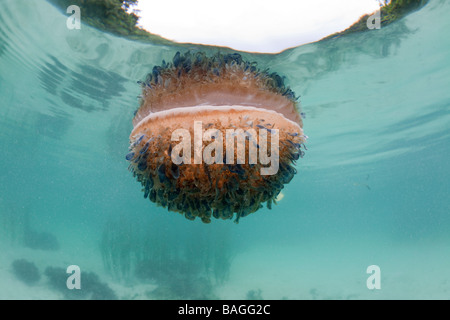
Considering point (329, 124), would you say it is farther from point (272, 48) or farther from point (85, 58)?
point (85, 58)

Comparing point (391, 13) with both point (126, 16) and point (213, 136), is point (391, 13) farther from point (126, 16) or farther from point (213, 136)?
point (213, 136)

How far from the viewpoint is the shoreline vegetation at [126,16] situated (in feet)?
25.4

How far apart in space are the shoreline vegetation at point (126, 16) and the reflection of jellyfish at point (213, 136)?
19.4ft

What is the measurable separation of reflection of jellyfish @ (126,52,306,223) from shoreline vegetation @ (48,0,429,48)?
5.90 metres

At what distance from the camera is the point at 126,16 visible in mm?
8188

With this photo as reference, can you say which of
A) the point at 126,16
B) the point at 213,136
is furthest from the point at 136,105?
the point at 213,136

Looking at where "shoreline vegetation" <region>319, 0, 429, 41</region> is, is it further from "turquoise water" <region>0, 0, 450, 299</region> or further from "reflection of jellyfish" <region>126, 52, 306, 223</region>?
"reflection of jellyfish" <region>126, 52, 306, 223</region>

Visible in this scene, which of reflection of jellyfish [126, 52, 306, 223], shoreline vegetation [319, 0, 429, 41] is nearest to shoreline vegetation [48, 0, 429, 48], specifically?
shoreline vegetation [319, 0, 429, 41]

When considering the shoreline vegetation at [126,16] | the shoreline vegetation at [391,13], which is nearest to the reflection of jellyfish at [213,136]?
the shoreline vegetation at [126,16]

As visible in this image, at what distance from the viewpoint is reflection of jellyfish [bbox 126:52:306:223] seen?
2.26 m

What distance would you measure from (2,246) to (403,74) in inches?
1164

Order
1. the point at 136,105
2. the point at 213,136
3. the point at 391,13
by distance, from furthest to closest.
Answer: the point at 136,105 → the point at 391,13 → the point at 213,136

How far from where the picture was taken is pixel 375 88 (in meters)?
14.1

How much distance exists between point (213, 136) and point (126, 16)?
25.1 ft
